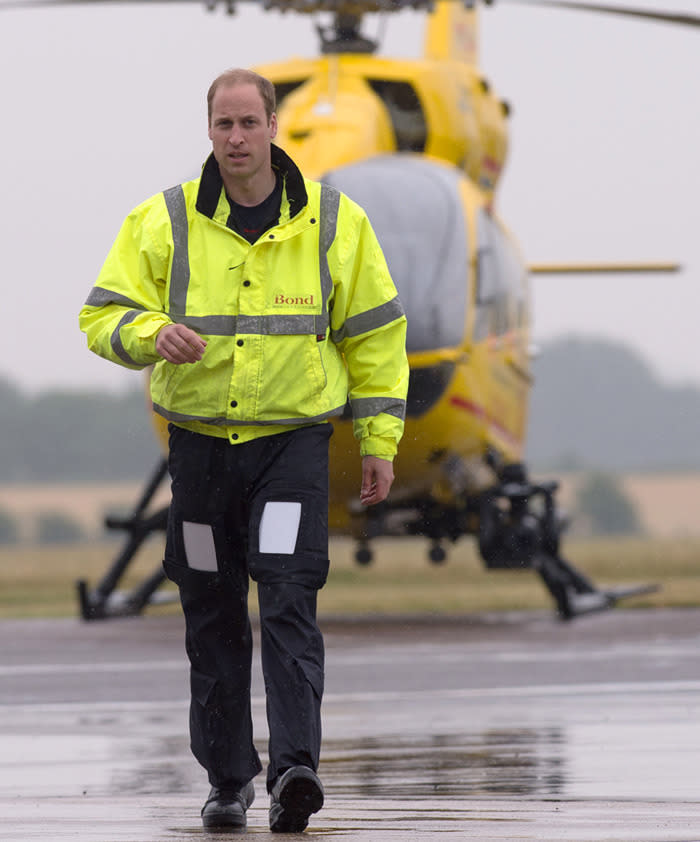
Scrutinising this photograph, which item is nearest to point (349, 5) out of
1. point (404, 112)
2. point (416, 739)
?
point (404, 112)

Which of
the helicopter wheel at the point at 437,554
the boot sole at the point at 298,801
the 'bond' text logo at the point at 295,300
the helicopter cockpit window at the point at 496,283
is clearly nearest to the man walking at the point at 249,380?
the 'bond' text logo at the point at 295,300

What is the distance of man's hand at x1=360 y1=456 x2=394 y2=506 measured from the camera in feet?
15.3

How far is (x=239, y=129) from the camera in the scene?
178 inches

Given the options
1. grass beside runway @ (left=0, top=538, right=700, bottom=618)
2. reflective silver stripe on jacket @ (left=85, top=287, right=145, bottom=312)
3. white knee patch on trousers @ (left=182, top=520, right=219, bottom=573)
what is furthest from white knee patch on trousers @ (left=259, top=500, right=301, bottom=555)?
grass beside runway @ (left=0, top=538, right=700, bottom=618)

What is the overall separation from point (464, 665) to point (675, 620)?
13.2ft

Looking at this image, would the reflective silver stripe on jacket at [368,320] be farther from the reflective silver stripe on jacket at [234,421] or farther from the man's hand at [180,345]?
the man's hand at [180,345]

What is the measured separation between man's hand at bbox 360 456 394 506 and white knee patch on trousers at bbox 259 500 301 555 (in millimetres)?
215

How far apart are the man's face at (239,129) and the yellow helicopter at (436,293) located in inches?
319

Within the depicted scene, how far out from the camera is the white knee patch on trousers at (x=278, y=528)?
177 inches

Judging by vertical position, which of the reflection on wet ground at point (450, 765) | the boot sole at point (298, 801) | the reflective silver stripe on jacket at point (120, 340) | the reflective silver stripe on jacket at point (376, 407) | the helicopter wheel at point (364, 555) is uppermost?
the reflective silver stripe on jacket at point (120, 340)

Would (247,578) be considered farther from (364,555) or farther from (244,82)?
(364,555)

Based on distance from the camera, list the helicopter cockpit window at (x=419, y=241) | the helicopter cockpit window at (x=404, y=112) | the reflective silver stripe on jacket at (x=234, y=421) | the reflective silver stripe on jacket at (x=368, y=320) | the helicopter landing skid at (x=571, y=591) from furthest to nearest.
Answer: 1. the helicopter cockpit window at (x=404, y=112)
2. the helicopter landing skid at (x=571, y=591)
3. the helicopter cockpit window at (x=419, y=241)
4. the reflective silver stripe on jacket at (x=368, y=320)
5. the reflective silver stripe on jacket at (x=234, y=421)

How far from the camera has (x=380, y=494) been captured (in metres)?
4.67

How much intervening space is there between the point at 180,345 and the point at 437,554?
416 inches
